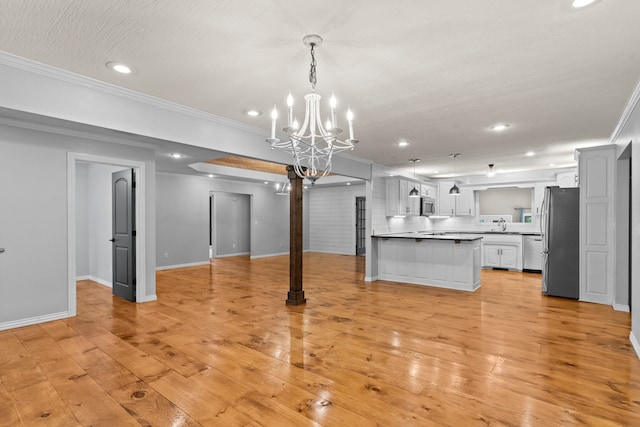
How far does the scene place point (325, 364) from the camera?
2957mm

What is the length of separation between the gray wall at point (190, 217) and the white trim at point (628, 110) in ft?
28.3

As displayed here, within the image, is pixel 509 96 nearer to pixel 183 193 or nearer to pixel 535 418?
pixel 535 418

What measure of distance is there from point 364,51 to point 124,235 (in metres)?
4.74

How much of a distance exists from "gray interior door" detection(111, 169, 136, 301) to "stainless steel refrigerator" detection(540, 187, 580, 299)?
21.9 feet

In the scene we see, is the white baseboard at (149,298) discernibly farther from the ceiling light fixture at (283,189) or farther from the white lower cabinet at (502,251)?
the white lower cabinet at (502,251)

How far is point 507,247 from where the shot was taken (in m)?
8.06

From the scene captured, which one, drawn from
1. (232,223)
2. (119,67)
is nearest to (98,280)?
(232,223)

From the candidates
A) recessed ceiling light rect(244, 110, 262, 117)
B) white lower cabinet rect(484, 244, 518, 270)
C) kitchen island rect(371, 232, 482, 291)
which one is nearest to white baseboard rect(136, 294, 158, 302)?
recessed ceiling light rect(244, 110, 262, 117)

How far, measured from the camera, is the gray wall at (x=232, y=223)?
1061 cm

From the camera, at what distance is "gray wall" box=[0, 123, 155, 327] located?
12.8 ft

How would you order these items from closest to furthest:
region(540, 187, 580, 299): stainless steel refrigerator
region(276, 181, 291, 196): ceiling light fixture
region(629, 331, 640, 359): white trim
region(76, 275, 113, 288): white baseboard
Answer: region(629, 331, 640, 359): white trim → region(540, 187, 580, 299): stainless steel refrigerator → region(76, 275, 113, 288): white baseboard → region(276, 181, 291, 196): ceiling light fixture

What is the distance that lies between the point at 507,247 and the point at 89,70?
28.1 feet

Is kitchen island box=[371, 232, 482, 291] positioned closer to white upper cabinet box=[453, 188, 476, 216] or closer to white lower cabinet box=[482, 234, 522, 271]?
white lower cabinet box=[482, 234, 522, 271]

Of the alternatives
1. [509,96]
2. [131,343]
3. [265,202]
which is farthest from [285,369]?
[265,202]
